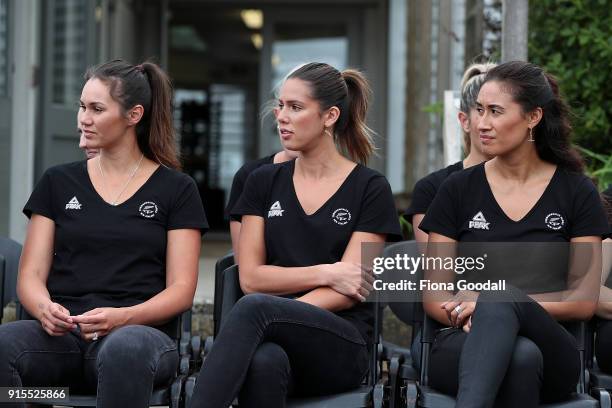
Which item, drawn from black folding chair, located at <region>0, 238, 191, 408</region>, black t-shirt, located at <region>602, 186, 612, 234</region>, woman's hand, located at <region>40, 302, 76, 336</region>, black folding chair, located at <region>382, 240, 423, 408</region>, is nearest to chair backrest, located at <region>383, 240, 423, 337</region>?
black folding chair, located at <region>382, 240, 423, 408</region>

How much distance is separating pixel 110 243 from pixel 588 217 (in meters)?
1.48

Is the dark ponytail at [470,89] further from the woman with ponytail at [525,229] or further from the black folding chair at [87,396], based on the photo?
the black folding chair at [87,396]

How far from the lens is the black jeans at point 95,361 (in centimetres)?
300

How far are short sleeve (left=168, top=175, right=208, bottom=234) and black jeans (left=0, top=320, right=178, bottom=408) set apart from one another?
0.39 metres

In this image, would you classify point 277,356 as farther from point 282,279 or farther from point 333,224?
point 333,224

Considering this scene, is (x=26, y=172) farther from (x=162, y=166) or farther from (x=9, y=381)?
(x=9, y=381)

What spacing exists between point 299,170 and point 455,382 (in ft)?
2.96

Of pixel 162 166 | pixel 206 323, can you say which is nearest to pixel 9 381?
pixel 162 166

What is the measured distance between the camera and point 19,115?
653 cm

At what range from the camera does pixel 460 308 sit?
326 cm

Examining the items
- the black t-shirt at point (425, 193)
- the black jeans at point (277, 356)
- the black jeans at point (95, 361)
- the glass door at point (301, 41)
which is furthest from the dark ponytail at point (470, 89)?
the glass door at point (301, 41)

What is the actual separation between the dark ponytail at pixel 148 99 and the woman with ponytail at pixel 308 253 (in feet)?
1.11

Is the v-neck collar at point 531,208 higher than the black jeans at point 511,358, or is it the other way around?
the v-neck collar at point 531,208

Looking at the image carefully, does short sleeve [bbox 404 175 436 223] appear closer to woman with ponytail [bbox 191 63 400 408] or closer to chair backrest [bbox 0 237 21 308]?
woman with ponytail [bbox 191 63 400 408]
